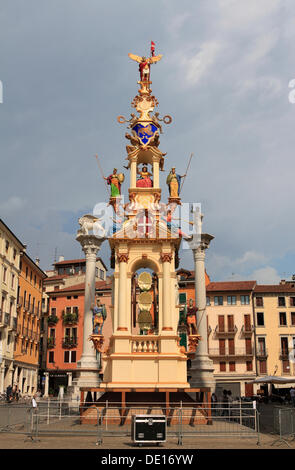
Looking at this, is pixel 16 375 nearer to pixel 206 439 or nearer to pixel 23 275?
pixel 23 275

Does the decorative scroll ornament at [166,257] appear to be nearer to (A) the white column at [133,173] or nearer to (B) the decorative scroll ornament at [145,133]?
(A) the white column at [133,173]

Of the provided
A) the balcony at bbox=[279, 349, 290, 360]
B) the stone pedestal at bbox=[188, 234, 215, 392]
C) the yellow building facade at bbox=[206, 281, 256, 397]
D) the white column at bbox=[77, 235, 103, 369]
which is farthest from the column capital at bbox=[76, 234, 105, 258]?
the balcony at bbox=[279, 349, 290, 360]

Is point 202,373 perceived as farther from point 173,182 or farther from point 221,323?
point 221,323

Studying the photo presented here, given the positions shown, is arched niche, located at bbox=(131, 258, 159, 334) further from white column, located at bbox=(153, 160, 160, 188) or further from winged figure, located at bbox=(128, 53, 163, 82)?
winged figure, located at bbox=(128, 53, 163, 82)

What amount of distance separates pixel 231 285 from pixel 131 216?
49.5 meters

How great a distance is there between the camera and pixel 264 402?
49.6 m

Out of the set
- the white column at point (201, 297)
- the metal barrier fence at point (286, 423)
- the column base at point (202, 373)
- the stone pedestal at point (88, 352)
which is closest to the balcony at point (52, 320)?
the stone pedestal at point (88, 352)

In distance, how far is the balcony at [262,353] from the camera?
68250mm

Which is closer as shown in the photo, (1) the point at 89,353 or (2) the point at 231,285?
(1) the point at 89,353

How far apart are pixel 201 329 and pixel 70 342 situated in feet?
139

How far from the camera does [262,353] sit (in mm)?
68750

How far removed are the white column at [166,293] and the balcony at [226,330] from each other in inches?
1870

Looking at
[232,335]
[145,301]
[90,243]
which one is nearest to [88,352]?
[90,243]

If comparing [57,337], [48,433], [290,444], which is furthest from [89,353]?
[57,337]
